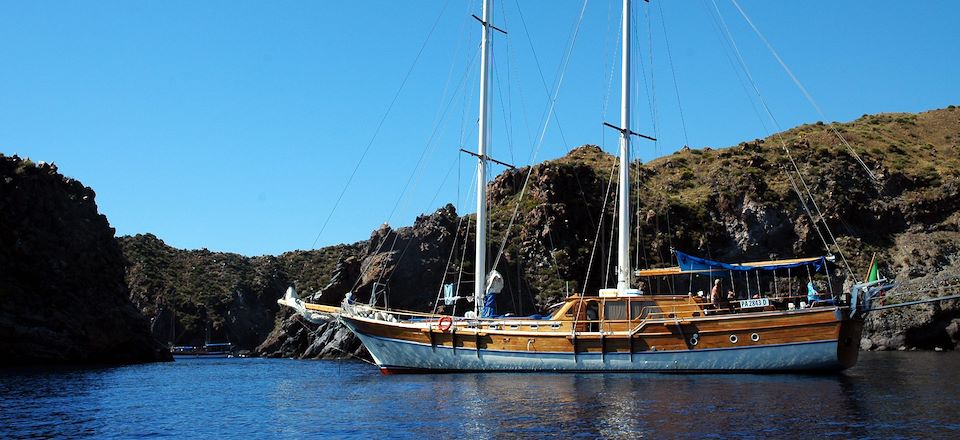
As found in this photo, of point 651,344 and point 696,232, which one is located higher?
point 696,232

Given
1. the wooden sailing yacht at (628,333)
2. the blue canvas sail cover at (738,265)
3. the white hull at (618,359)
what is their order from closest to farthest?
the wooden sailing yacht at (628,333), the white hull at (618,359), the blue canvas sail cover at (738,265)

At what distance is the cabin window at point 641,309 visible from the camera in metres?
39.3

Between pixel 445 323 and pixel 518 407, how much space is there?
14697 mm

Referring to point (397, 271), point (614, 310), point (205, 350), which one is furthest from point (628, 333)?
point (205, 350)

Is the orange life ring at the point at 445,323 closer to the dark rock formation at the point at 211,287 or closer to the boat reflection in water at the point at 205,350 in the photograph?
the boat reflection in water at the point at 205,350

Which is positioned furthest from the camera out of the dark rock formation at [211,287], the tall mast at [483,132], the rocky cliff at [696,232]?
the dark rock formation at [211,287]

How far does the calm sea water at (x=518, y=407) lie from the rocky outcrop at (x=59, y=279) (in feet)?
89.3

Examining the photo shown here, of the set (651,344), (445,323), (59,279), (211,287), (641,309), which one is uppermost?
(211,287)

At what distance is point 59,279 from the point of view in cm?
7250

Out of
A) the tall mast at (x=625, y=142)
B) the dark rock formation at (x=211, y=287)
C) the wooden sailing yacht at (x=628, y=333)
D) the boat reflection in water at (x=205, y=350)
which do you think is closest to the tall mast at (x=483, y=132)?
the wooden sailing yacht at (x=628, y=333)

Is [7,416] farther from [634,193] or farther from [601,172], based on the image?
[601,172]

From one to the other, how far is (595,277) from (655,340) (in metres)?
47.2

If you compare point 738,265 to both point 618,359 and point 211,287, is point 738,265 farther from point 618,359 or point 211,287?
point 211,287

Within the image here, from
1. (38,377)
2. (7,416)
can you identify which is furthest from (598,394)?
(38,377)
